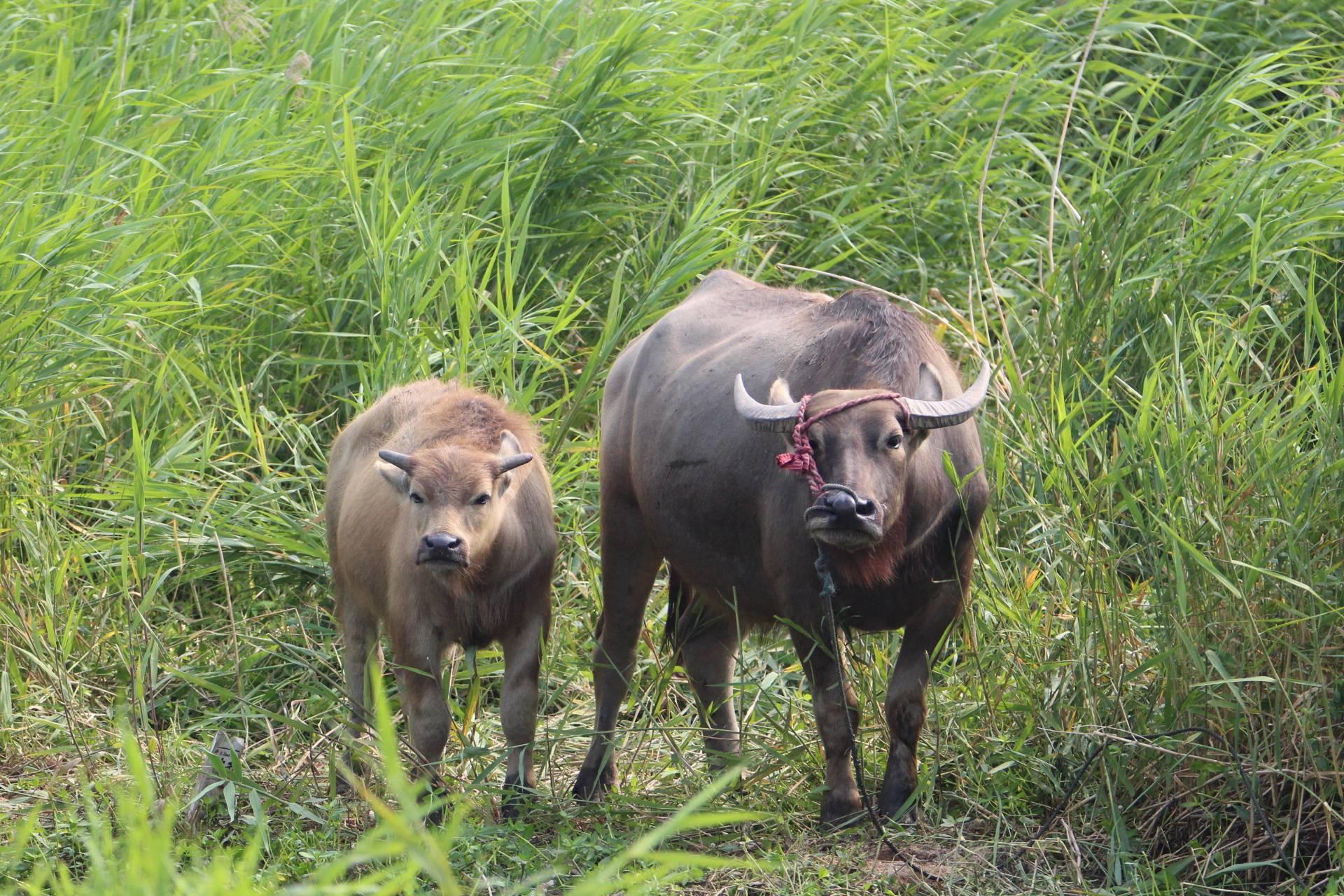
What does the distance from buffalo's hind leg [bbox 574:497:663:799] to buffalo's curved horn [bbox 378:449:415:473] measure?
81 centimetres

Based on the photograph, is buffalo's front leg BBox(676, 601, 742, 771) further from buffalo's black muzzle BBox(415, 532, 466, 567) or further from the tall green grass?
buffalo's black muzzle BBox(415, 532, 466, 567)

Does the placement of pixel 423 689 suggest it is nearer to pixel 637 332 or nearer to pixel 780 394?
pixel 780 394

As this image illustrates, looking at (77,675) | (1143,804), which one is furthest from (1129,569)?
(77,675)

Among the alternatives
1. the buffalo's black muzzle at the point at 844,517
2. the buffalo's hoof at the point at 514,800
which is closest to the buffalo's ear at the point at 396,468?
the buffalo's hoof at the point at 514,800

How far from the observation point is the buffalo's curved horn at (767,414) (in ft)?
15.1

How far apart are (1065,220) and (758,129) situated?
1.60 metres

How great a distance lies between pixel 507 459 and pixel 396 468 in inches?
15.3

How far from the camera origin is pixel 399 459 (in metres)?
5.32

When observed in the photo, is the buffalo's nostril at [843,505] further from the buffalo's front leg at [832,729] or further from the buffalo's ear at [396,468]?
the buffalo's ear at [396,468]

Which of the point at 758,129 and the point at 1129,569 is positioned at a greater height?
the point at 758,129

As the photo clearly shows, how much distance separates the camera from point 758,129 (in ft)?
26.2

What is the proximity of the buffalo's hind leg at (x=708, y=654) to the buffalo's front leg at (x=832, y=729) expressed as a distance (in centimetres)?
87

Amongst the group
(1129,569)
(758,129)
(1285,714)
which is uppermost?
(758,129)

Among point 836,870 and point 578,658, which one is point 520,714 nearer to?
point 578,658
